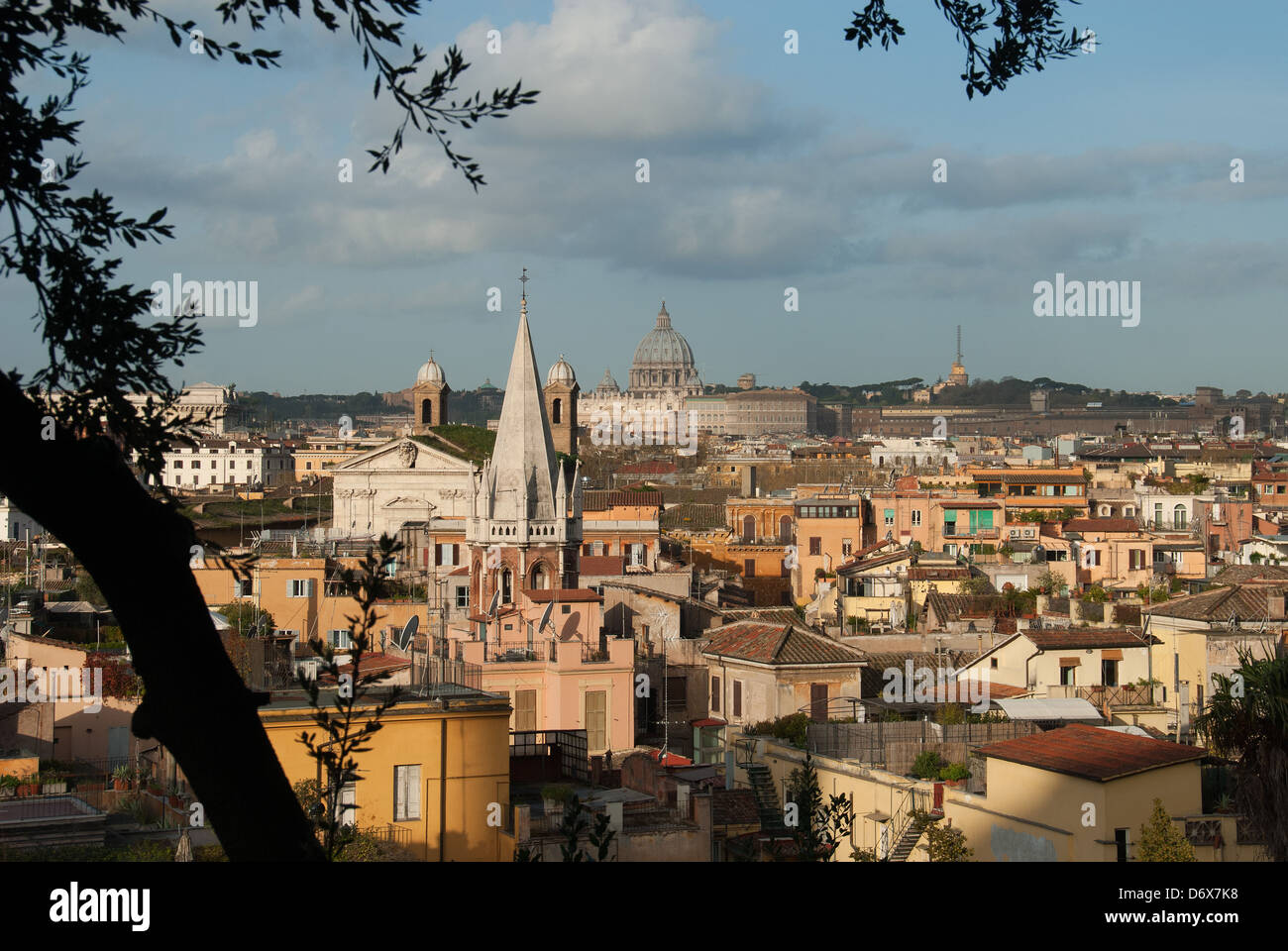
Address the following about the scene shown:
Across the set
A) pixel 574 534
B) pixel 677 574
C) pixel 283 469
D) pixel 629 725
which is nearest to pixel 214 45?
pixel 629 725

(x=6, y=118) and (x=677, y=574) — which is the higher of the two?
(x=6, y=118)

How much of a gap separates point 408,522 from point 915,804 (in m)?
31.8

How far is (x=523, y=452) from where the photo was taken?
2689cm

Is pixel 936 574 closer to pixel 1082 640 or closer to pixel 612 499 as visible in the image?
pixel 1082 640

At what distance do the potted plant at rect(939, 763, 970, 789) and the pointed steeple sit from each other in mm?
14681

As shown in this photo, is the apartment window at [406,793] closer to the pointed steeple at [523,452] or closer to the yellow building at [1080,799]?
the yellow building at [1080,799]

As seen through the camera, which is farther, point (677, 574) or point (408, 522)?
point (408, 522)

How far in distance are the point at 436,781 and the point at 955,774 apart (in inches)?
170

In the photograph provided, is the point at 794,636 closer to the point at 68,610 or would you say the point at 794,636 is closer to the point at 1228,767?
the point at 1228,767

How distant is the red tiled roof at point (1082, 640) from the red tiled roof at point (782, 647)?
1991mm

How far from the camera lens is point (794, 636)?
62.0 ft

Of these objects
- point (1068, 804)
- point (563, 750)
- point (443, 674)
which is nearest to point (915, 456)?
point (563, 750)
